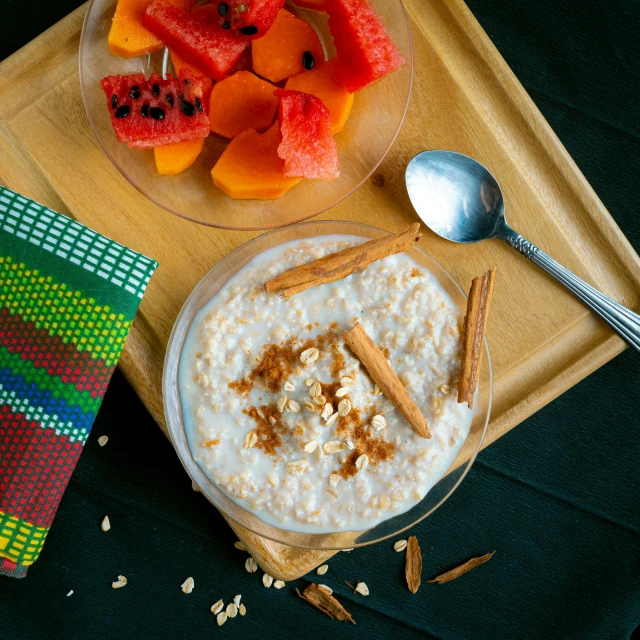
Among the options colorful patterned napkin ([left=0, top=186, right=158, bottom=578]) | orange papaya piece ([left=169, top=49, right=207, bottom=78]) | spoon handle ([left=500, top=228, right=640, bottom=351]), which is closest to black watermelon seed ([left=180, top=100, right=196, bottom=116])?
Answer: orange papaya piece ([left=169, top=49, right=207, bottom=78])

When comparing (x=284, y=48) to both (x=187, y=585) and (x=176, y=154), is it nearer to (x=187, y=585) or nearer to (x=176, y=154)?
(x=176, y=154)

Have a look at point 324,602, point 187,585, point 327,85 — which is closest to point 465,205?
point 327,85

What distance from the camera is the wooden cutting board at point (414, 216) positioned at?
1.67 meters

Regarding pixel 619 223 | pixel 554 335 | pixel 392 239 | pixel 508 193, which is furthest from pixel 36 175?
pixel 619 223

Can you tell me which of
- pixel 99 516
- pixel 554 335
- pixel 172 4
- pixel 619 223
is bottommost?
pixel 99 516

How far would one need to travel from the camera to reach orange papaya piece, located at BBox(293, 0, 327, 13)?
156 cm

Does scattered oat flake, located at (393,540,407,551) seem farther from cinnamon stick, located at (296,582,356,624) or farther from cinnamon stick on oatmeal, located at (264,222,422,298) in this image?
cinnamon stick on oatmeal, located at (264,222,422,298)

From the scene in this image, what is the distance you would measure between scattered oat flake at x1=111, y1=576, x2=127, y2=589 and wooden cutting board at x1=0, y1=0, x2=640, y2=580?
1.31 ft

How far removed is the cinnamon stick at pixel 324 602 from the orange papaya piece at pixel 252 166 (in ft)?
3.72

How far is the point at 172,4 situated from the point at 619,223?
1398 mm

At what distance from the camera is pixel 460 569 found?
1.90 m

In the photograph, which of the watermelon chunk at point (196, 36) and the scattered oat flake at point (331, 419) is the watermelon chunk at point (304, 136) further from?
the scattered oat flake at point (331, 419)

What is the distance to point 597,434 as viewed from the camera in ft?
6.39

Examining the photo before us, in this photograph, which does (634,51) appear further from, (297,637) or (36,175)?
(297,637)
